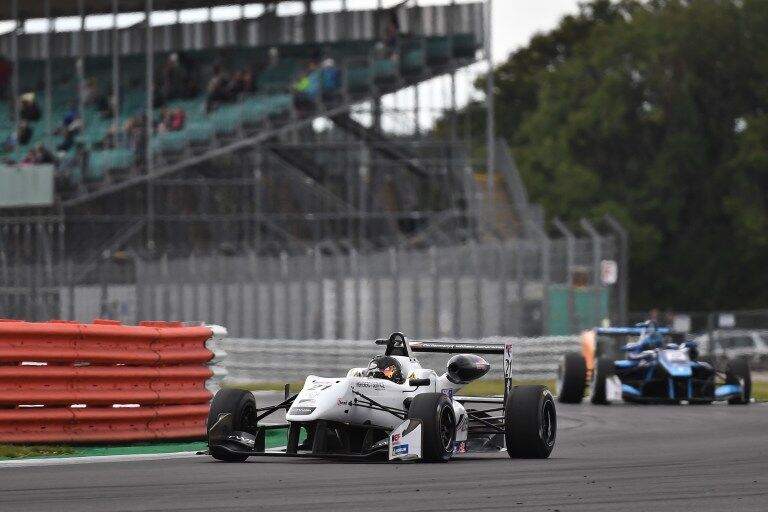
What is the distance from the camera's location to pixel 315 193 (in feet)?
140

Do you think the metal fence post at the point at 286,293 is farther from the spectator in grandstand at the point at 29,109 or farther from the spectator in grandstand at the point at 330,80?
the spectator in grandstand at the point at 29,109

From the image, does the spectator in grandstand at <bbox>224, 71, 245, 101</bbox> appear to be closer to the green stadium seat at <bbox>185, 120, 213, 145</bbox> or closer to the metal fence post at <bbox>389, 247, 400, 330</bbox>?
the green stadium seat at <bbox>185, 120, 213, 145</bbox>

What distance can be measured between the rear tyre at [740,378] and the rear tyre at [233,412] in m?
10.5

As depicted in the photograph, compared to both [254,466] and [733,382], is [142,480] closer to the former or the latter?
[254,466]

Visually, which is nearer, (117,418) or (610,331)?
(117,418)

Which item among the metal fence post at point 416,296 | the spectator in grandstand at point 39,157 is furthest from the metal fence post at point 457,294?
the spectator in grandstand at point 39,157

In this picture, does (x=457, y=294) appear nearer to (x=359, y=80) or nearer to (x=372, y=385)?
(x=359, y=80)

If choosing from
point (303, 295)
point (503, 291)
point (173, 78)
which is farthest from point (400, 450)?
point (173, 78)

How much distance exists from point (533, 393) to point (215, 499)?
390 centimetres

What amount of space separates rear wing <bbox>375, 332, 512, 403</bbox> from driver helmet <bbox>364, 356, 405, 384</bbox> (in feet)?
0.87

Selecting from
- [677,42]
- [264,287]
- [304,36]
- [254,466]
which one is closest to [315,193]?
[304,36]

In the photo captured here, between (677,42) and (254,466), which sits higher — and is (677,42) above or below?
above

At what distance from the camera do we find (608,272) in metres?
29.2

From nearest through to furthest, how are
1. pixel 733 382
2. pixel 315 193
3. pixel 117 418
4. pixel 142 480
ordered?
pixel 142 480, pixel 117 418, pixel 733 382, pixel 315 193
